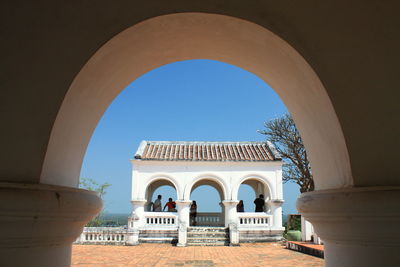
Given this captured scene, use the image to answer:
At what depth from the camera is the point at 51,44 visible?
1.72 metres

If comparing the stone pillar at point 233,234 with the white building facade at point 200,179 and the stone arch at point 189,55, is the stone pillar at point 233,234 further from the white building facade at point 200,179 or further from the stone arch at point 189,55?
the stone arch at point 189,55

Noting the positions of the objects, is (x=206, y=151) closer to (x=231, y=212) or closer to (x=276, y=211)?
(x=231, y=212)

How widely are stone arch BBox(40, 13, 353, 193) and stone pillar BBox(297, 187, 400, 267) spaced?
147mm

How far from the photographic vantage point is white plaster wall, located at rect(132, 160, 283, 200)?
18328mm

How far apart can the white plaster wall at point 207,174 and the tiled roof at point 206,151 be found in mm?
351

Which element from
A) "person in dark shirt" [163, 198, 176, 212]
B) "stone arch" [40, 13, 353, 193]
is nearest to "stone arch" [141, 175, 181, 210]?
"person in dark shirt" [163, 198, 176, 212]

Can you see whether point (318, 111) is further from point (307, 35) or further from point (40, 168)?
point (40, 168)

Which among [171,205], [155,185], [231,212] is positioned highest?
[155,185]

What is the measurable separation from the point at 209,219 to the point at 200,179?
3.41 m

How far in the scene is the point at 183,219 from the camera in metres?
17.7

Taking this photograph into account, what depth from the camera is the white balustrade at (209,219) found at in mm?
20547

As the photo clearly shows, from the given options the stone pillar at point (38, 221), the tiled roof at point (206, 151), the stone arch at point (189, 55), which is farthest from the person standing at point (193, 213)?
the stone pillar at point (38, 221)

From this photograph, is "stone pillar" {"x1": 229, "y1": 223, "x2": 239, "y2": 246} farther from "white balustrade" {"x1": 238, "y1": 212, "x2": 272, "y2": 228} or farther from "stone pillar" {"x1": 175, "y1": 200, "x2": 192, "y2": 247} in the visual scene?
"stone pillar" {"x1": 175, "y1": 200, "x2": 192, "y2": 247}

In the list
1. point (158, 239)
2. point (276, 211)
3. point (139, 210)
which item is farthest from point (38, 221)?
point (276, 211)
